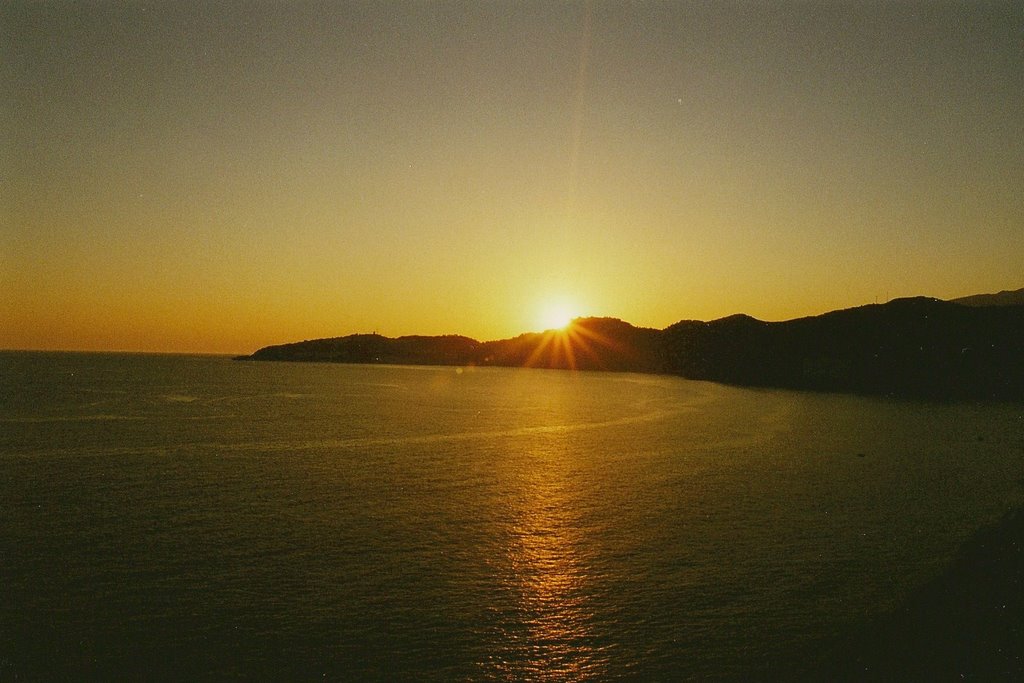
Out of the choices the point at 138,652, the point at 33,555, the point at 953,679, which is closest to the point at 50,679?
the point at 138,652

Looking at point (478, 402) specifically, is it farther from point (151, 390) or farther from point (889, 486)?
point (889, 486)

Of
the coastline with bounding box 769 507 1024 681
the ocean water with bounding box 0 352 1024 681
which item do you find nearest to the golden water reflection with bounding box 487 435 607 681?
the ocean water with bounding box 0 352 1024 681

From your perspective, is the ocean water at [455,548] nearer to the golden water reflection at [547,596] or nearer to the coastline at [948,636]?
the golden water reflection at [547,596]

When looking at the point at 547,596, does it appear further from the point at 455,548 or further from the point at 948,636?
the point at 948,636

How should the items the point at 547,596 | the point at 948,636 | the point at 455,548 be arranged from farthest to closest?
the point at 455,548, the point at 547,596, the point at 948,636

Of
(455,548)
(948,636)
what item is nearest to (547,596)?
(455,548)

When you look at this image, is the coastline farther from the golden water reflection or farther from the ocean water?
the golden water reflection
